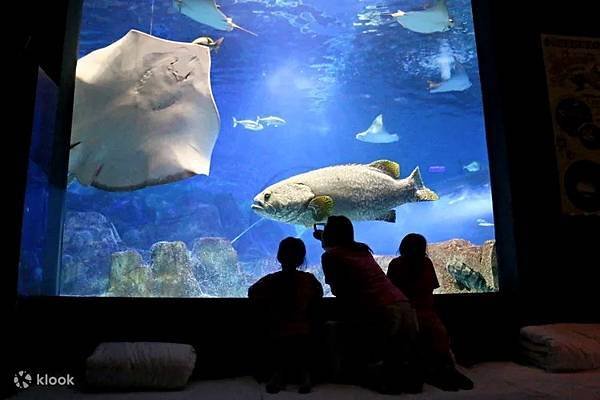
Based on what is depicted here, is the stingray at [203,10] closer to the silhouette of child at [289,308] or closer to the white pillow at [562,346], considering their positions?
the silhouette of child at [289,308]

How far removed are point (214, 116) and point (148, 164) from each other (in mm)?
803

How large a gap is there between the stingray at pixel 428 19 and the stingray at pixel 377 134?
5.25ft

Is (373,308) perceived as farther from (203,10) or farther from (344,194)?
(203,10)

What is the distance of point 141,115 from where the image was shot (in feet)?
11.7

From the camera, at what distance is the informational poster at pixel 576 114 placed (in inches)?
133

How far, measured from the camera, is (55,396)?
214 cm

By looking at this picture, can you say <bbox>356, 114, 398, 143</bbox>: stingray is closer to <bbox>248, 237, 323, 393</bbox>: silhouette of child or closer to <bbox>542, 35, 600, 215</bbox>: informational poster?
<bbox>542, 35, 600, 215</bbox>: informational poster

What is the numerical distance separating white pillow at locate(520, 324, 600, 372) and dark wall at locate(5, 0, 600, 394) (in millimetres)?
194

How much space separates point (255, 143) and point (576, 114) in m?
5.48

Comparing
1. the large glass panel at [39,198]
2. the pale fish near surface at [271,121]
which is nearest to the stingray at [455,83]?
the pale fish near surface at [271,121]

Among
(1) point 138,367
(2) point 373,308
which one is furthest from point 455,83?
(1) point 138,367

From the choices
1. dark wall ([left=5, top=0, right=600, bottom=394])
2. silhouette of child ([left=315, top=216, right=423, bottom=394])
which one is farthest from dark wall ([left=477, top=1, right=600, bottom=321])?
silhouette of child ([left=315, top=216, right=423, bottom=394])

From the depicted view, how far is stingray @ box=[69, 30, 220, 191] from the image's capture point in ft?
10.9

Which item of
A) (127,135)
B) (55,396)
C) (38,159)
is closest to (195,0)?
(127,135)
